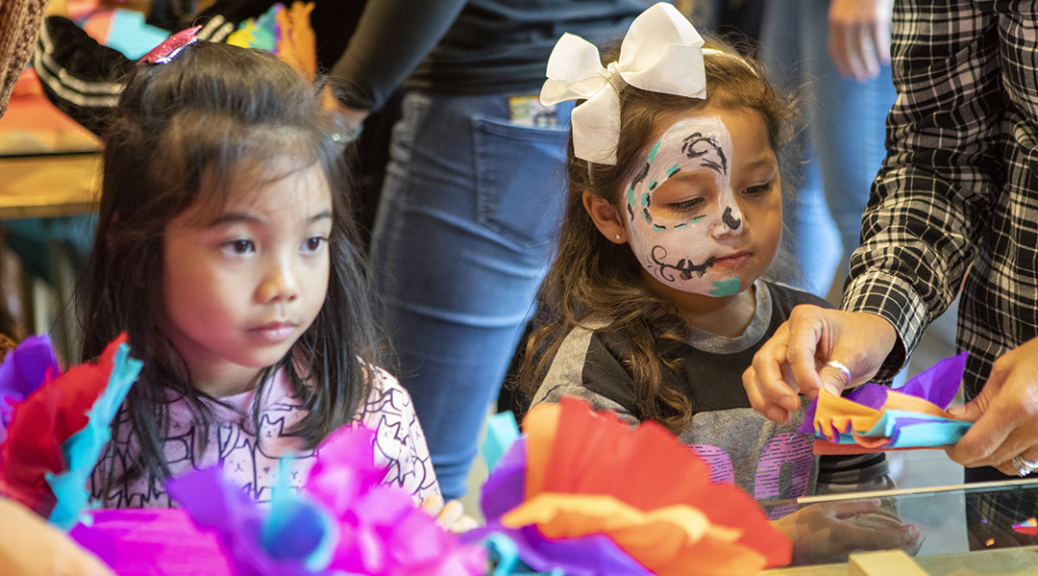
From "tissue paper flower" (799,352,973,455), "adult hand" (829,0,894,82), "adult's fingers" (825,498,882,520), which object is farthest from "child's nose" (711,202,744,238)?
"adult hand" (829,0,894,82)

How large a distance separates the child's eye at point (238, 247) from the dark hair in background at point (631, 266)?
0.43m

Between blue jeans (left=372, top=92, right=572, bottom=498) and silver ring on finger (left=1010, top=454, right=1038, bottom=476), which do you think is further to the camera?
blue jeans (left=372, top=92, right=572, bottom=498)

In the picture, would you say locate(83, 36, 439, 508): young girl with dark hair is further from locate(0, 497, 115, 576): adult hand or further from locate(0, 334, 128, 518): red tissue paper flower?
locate(0, 497, 115, 576): adult hand

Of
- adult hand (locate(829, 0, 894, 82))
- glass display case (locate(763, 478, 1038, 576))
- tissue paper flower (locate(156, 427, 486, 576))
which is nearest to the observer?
tissue paper flower (locate(156, 427, 486, 576))

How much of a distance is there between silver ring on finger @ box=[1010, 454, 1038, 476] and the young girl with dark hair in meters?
0.60

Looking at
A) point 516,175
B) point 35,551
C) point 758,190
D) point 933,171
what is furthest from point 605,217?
point 35,551

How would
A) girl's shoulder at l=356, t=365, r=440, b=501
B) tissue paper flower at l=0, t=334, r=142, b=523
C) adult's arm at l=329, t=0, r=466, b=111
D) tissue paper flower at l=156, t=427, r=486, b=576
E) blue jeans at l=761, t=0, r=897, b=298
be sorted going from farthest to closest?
blue jeans at l=761, t=0, r=897, b=298
adult's arm at l=329, t=0, r=466, b=111
girl's shoulder at l=356, t=365, r=440, b=501
tissue paper flower at l=0, t=334, r=142, b=523
tissue paper flower at l=156, t=427, r=486, b=576

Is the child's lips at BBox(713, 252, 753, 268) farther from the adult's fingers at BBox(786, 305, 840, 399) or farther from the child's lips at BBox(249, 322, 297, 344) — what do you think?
the child's lips at BBox(249, 322, 297, 344)

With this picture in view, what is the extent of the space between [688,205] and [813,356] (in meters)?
0.23

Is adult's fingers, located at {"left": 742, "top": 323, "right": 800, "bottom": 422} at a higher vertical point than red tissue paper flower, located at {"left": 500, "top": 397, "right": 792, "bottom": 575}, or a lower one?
lower

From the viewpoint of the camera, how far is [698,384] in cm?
103

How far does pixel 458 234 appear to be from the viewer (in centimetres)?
134

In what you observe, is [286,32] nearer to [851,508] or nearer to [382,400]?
[382,400]

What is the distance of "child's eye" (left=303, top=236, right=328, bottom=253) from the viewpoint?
2.59 feet
